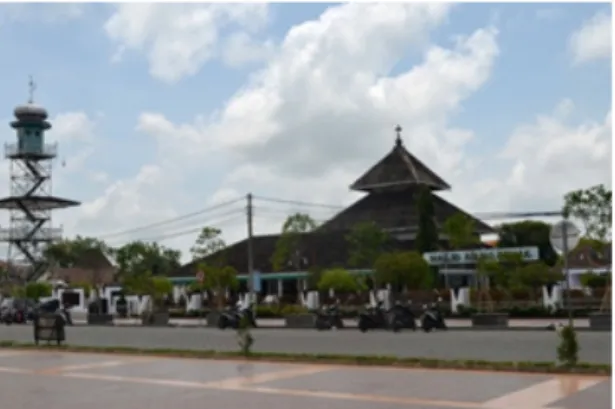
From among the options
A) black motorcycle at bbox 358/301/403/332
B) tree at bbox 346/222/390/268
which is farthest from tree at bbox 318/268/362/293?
black motorcycle at bbox 358/301/403/332

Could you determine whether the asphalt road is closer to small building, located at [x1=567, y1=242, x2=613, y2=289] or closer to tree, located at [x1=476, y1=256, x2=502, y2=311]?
tree, located at [x1=476, y1=256, x2=502, y2=311]

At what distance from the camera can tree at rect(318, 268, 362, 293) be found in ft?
140

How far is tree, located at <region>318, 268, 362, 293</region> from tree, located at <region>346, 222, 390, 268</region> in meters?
3.02

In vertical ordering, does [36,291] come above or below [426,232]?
below

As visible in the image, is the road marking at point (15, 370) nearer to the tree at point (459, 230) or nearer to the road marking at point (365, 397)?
the road marking at point (365, 397)

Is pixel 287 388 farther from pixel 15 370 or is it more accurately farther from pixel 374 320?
pixel 374 320

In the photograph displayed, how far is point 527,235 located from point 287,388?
2011 inches

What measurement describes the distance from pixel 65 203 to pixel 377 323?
156ft

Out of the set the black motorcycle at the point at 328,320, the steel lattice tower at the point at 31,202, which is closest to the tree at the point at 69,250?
the steel lattice tower at the point at 31,202

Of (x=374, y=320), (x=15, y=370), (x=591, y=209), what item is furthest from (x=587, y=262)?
(x=15, y=370)

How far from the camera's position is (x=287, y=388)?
11562mm

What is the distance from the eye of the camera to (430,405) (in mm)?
9648

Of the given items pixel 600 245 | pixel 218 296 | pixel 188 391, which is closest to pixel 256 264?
pixel 218 296

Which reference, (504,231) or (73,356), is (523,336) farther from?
(504,231)
